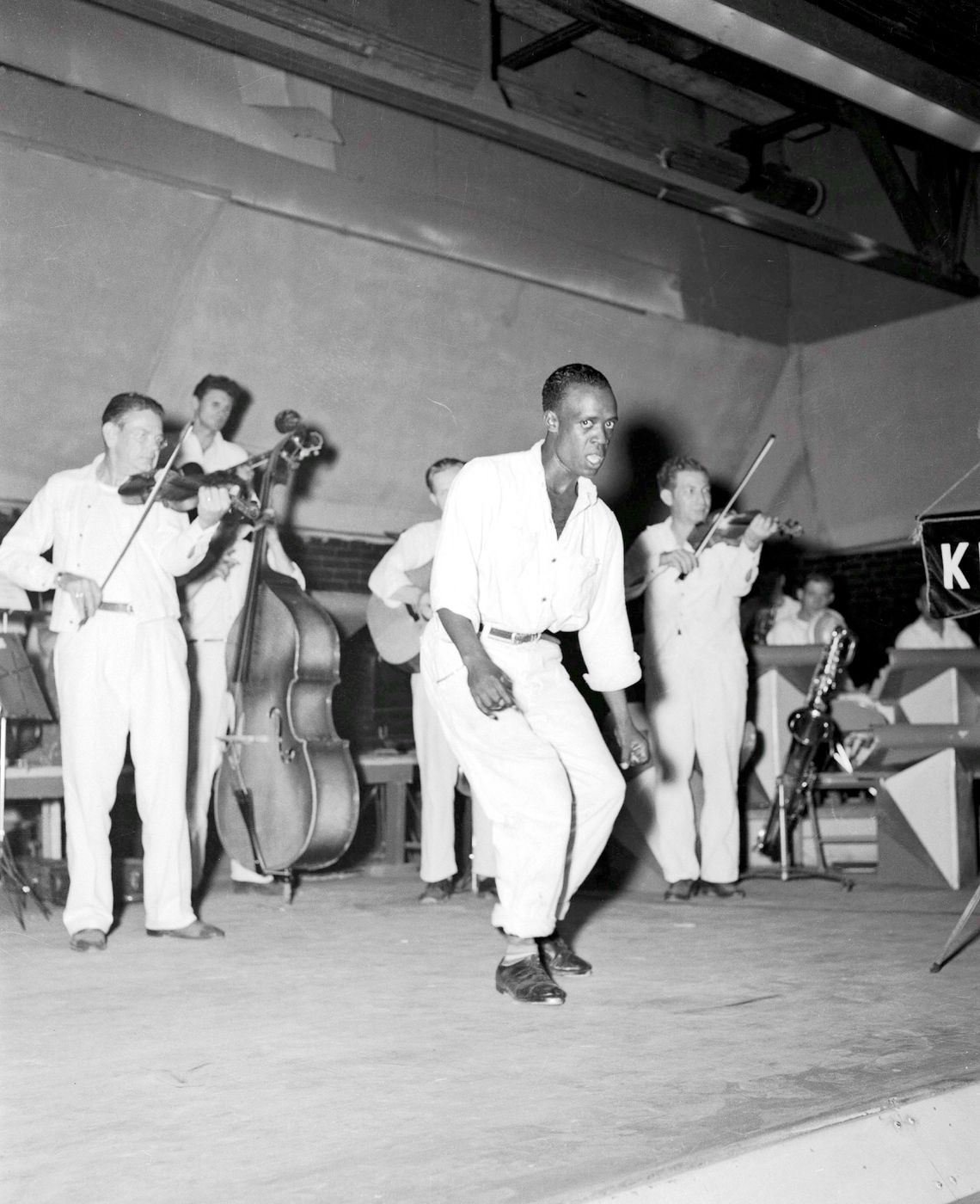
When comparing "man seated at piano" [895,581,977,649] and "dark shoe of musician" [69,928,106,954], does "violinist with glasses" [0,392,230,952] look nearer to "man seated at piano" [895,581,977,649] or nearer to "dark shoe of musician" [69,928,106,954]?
"dark shoe of musician" [69,928,106,954]

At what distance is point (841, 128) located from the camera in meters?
9.38

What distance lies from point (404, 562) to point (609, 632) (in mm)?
1983

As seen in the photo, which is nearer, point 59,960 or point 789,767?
point 59,960

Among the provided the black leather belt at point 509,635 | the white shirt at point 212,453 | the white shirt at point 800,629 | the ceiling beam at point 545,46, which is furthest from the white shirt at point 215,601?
the ceiling beam at point 545,46

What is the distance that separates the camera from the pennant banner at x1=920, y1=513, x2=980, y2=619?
12.5 feet

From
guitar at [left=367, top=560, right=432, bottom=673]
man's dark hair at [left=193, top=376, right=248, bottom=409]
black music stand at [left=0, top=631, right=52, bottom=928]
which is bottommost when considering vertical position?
black music stand at [left=0, top=631, right=52, bottom=928]

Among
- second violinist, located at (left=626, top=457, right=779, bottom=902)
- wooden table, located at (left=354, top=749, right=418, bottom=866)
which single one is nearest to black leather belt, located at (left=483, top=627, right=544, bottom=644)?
second violinist, located at (left=626, top=457, right=779, bottom=902)

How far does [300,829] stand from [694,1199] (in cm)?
286

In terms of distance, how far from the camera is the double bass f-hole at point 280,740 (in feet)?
15.4

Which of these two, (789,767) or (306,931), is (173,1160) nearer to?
(306,931)

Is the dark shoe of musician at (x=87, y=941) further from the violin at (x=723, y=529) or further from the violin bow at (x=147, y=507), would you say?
the violin at (x=723, y=529)

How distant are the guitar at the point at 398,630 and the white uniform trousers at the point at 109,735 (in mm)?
1461

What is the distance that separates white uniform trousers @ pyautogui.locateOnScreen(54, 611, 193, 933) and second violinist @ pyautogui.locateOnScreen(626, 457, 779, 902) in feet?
6.21

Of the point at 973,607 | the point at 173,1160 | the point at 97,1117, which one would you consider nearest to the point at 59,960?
the point at 97,1117
